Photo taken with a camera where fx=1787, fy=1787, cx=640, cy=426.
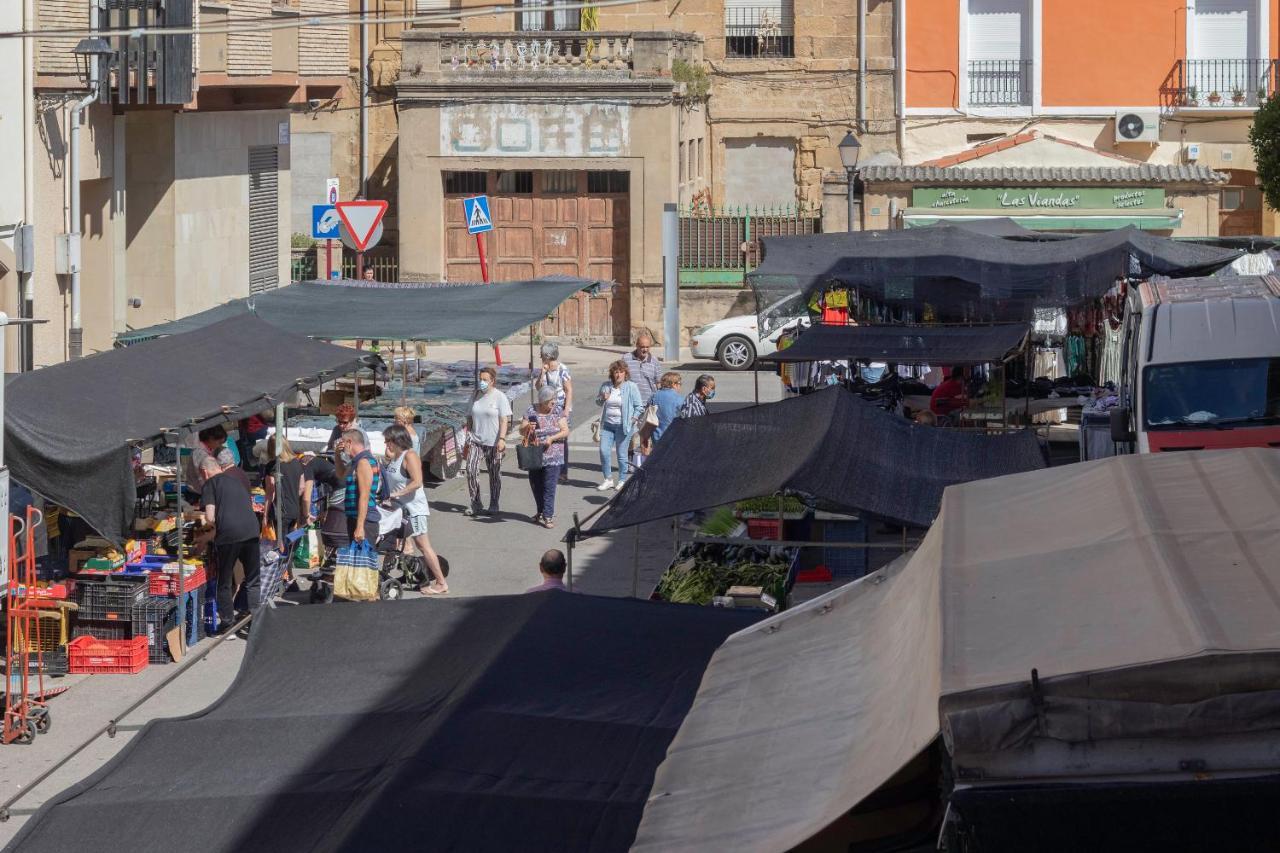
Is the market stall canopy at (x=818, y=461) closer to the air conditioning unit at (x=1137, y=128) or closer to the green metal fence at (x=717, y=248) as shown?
the green metal fence at (x=717, y=248)

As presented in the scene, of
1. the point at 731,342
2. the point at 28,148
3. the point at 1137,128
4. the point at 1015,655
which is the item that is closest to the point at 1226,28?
the point at 1137,128

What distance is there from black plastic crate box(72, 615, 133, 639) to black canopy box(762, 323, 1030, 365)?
6.63m

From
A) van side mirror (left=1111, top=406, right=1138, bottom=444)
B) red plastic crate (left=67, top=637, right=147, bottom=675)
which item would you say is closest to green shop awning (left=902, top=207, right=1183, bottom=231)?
van side mirror (left=1111, top=406, right=1138, bottom=444)

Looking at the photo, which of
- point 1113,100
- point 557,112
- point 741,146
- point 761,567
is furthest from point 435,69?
point 761,567

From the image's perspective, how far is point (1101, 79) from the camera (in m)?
35.2

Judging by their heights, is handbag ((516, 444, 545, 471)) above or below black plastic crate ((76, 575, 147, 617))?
above

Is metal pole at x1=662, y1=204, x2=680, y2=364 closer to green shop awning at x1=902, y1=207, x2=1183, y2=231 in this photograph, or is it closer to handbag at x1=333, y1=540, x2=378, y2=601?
green shop awning at x1=902, y1=207, x2=1183, y2=231

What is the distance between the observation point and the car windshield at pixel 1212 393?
14.9 meters

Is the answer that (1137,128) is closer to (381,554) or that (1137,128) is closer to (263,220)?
(263,220)

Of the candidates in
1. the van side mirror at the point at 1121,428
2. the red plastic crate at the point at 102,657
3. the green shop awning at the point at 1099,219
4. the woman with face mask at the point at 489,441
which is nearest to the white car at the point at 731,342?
the green shop awning at the point at 1099,219

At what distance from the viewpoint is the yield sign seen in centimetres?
2222

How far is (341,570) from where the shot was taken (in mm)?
12977

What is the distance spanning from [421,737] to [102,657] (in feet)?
24.0

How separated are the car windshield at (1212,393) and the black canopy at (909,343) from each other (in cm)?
165
